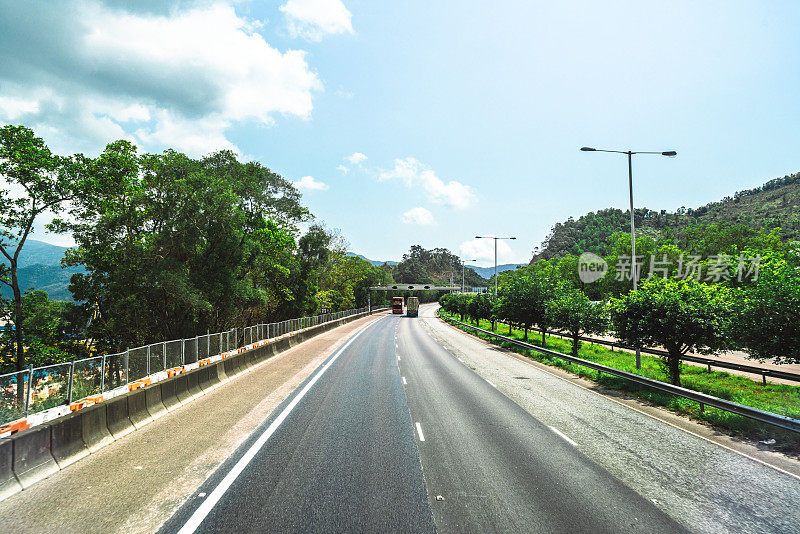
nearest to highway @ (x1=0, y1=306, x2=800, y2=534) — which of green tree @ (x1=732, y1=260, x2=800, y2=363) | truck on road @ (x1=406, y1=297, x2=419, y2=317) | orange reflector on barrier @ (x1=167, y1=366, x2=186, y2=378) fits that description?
orange reflector on barrier @ (x1=167, y1=366, x2=186, y2=378)

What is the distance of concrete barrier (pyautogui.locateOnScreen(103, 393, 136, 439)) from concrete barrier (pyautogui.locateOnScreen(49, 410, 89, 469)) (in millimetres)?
899

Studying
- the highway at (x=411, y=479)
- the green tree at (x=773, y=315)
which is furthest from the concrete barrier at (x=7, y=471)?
the green tree at (x=773, y=315)

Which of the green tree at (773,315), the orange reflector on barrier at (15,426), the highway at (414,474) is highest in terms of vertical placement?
the green tree at (773,315)

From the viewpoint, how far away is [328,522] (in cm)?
509

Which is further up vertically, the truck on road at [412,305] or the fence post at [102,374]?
the fence post at [102,374]

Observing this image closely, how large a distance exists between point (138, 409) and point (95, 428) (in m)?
1.68

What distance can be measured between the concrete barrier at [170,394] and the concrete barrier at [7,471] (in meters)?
4.65

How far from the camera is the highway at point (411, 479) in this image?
17.0 feet

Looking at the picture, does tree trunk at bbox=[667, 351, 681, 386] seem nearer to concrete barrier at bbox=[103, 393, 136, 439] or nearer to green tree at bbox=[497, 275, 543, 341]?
concrete barrier at bbox=[103, 393, 136, 439]

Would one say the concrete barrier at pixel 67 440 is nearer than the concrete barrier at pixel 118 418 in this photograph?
Yes

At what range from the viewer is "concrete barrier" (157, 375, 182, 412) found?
35.8ft

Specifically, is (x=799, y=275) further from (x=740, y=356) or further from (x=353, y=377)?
(x=740, y=356)

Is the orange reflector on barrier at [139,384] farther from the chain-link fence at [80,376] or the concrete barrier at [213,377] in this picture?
the concrete barrier at [213,377]

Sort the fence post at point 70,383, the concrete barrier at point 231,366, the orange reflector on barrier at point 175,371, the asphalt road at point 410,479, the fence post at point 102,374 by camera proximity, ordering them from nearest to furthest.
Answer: the asphalt road at point 410,479
the fence post at point 70,383
the fence post at point 102,374
the orange reflector on barrier at point 175,371
the concrete barrier at point 231,366
